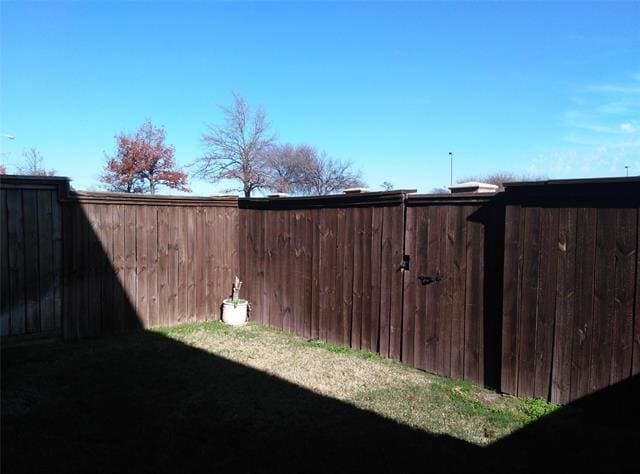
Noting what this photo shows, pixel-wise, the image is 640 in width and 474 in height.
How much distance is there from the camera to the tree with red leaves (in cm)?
2303

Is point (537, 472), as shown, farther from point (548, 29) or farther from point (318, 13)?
point (318, 13)

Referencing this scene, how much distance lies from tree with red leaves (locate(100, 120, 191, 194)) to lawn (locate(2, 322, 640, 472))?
19978mm

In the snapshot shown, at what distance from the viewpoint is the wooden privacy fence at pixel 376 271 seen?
3396 mm

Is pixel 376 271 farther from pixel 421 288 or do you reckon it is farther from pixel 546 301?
pixel 546 301

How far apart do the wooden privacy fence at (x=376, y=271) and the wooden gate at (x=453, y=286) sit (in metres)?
0.01

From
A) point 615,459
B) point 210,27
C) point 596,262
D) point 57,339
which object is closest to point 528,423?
point 615,459

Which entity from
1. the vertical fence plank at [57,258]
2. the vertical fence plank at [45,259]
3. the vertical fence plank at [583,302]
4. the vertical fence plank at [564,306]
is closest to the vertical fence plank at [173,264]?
the vertical fence plank at [57,258]

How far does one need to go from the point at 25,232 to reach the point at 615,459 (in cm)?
623

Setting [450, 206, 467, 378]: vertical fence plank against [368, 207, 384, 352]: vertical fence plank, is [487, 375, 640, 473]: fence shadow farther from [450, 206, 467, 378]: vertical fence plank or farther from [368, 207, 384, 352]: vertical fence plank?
[368, 207, 384, 352]: vertical fence plank

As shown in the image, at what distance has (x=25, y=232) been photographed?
16.9ft

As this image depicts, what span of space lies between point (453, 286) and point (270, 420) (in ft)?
7.38

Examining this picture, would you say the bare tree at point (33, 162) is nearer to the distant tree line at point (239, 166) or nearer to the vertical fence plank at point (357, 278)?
the distant tree line at point (239, 166)

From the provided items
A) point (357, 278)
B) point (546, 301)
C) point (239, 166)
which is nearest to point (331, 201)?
point (357, 278)

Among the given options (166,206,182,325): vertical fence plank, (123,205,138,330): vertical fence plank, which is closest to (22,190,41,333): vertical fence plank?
(123,205,138,330): vertical fence plank
